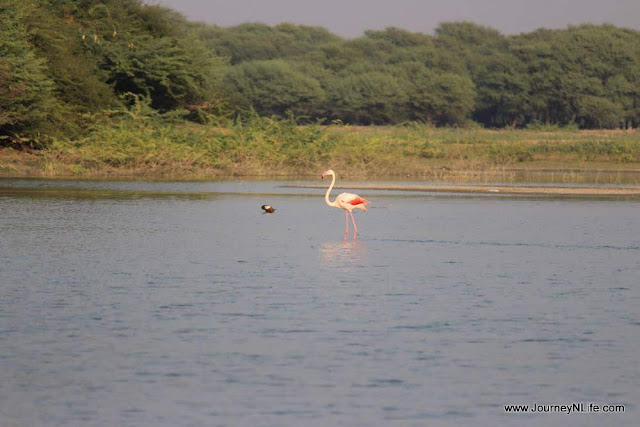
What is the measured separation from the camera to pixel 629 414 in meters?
7.93

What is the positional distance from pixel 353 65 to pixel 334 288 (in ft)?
345

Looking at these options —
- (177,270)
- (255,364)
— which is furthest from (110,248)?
(255,364)

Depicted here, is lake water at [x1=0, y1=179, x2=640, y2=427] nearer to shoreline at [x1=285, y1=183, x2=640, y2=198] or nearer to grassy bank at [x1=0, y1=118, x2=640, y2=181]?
shoreline at [x1=285, y1=183, x2=640, y2=198]

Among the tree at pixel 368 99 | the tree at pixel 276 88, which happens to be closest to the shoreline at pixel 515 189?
the tree at pixel 368 99

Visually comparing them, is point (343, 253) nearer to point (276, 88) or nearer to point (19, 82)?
point (19, 82)

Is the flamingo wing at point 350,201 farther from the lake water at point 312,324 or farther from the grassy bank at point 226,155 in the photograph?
the grassy bank at point 226,155

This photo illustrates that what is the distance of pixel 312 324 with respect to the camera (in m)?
11.0

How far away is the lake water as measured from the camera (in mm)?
8109

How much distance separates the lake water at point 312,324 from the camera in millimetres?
8109

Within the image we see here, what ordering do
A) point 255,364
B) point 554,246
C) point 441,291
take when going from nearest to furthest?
point 255,364 < point 441,291 < point 554,246

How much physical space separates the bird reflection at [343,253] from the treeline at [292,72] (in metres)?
21.6

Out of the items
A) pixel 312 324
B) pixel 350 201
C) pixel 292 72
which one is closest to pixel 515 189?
pixel 350 201

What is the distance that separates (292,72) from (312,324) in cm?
9736

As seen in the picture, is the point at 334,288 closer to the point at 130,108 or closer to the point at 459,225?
the point at 459,225
